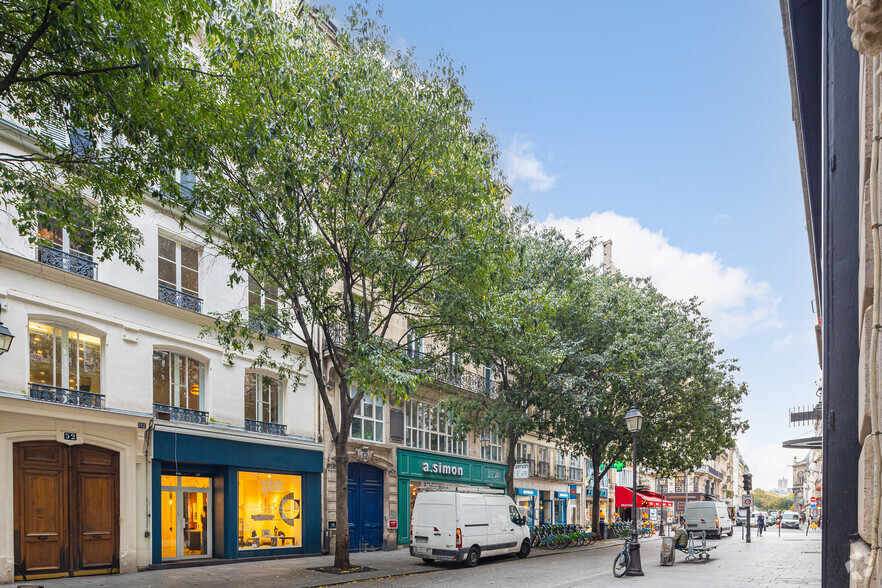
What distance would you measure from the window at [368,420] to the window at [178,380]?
6314 millimetres

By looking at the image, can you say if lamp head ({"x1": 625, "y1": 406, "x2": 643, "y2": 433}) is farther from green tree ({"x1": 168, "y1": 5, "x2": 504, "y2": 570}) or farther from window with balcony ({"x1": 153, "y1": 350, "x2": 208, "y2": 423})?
window with balcony ({"x1": 153, "y1": 350, "x2": 208, "y2": 423})

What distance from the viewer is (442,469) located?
2816 centimetres

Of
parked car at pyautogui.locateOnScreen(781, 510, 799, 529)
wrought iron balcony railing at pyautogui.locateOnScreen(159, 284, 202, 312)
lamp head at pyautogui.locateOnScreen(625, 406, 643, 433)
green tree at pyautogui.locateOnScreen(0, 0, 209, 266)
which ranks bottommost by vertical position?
parked car at pyautogui.locateOnScreen(781, 510, 799, 529)

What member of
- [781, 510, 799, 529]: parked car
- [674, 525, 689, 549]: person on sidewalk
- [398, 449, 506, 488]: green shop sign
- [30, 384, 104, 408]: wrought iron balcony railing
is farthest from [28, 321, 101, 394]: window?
[781, 510, 799, 529]: parked car

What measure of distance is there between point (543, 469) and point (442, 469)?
12.0m

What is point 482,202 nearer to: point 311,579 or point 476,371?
point 311,579

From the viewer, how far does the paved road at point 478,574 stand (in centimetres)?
1424

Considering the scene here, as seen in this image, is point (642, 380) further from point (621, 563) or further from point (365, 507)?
point (365, 507)

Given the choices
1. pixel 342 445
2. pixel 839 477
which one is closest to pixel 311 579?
pixel 342 445

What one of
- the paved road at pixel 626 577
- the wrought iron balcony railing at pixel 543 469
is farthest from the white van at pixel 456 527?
the wrought iron balcony railing at pixel 543 469

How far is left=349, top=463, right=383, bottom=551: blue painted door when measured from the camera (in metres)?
23.3

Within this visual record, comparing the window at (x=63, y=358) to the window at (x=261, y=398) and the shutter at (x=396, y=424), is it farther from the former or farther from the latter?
the shutter at (x=396, y=424)

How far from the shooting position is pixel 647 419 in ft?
89.1

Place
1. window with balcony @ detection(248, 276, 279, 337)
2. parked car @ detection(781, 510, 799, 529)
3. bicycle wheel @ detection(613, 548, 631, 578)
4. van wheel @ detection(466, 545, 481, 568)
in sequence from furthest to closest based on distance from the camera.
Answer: parked car @ detection(781, 510, 799, 529) → van wheel @ detection(466, 545, 481, 568) → window with balcony @ detection(248, 276, 279, 337) → bicycle wheel @ detection(613, 548, 631, 578)
